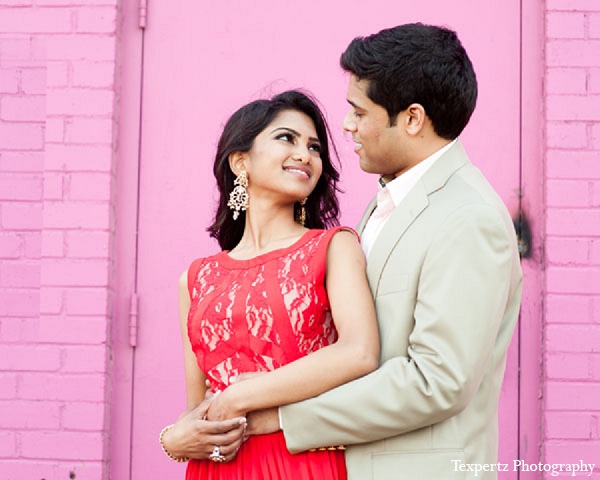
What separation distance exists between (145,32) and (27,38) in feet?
Result: 1.56

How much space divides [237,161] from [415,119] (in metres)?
0.63

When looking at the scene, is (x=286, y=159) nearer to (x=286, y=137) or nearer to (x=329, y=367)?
(x=286, y=137)

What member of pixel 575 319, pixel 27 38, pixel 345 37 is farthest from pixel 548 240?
pixel 27 38

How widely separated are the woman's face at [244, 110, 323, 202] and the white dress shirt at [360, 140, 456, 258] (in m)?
0.22

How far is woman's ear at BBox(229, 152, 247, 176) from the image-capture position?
3.46 meters

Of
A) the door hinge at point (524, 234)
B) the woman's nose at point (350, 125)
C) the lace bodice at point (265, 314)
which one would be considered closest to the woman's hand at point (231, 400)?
the lace bodice at point (265, 314)

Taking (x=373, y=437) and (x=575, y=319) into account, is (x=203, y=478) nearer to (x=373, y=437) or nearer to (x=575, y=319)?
(x=373, y=437)

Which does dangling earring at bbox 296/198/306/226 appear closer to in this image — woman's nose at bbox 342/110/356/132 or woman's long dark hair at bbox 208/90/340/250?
woman's long dark hair at bbox 208/90/340/250

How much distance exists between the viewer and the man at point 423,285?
2.76 meters

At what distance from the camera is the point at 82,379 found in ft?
14.8

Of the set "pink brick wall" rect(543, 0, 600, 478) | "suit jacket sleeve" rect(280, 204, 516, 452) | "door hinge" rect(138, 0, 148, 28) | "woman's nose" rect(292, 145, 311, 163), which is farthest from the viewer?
"door hinge" rect(138, 0, 148, 28)

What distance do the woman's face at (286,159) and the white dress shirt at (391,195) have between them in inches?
8.6

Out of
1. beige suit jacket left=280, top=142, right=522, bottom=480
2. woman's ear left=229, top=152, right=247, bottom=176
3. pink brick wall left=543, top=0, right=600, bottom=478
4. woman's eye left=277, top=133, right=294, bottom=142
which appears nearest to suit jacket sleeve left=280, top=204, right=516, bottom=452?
beige suit jacket left=280, top=142, right=522, bottom=480

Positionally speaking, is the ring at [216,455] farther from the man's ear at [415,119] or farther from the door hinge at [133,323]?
the door hinge at [133,323]
